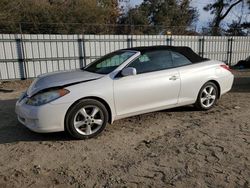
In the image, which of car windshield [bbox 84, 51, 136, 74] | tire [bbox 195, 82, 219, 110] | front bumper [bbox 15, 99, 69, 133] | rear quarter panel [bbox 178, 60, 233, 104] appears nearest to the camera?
front bumper [bbox 15, 99, 69, 133]

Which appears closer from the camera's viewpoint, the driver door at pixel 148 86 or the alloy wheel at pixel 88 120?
the alloy wheel at pixel 88 120

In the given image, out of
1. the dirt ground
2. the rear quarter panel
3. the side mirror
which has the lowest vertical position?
the dirt ground

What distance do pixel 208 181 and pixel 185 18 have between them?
32374 millimetres

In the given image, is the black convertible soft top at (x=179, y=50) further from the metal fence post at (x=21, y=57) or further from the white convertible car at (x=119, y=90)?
the metal fence post at (x=21, y=57)

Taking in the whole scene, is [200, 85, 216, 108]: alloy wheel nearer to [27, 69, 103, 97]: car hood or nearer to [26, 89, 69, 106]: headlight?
[27, 69, 103, 97]: car hood

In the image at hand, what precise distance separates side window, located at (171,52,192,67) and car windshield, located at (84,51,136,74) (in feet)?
3.00

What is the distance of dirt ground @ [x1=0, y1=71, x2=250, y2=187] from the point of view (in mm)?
3129

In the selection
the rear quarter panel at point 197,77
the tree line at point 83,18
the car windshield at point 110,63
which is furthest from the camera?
the tree line at point 83,18

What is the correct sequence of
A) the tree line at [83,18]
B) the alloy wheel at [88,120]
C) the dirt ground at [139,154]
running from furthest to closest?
the tree line at [83,18] → the alloy wheel at [88,120] → the dirt ground at [139,154]

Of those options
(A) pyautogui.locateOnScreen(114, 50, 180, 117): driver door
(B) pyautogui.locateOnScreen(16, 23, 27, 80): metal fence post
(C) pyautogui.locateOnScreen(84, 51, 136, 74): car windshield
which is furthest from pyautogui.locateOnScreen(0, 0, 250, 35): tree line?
(A) pyautogui.locateOnScreen(114, 50, 180, 117): driver door

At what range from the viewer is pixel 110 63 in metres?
5.21

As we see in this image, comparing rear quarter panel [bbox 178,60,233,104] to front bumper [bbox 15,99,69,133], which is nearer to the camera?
front bumper [bbox 15,99,69,133]

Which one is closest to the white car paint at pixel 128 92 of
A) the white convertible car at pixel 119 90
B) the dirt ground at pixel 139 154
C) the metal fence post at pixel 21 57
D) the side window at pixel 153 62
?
the white convertible car at pixel 119 90

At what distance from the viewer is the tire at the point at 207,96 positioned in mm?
5625
